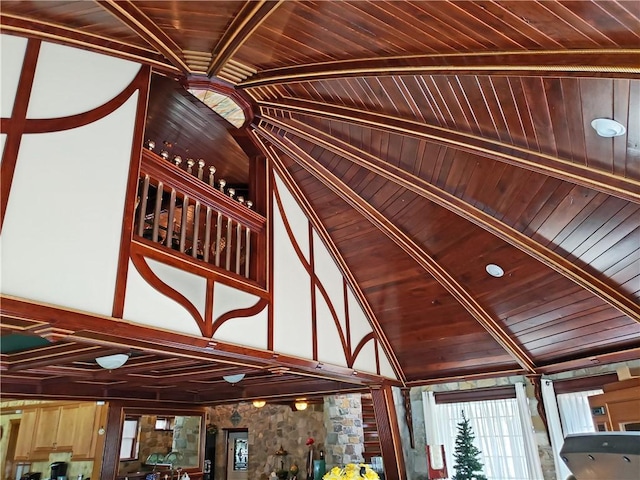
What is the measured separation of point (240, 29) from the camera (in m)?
3.09

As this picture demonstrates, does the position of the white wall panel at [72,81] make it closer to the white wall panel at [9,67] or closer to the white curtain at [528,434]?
the white wall panel at [9,67]

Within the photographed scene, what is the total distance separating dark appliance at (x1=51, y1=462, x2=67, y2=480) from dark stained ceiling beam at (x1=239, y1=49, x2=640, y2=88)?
21.3ft

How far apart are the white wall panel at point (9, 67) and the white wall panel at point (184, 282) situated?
130 centimetres

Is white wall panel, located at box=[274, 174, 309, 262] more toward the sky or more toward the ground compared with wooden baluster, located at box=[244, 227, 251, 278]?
more toward the sky

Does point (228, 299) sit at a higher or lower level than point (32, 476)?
higher

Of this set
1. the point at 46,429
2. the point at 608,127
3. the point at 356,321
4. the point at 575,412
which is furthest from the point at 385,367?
the point at 46,429

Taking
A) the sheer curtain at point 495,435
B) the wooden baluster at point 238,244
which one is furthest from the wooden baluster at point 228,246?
the sheer curtain at point 495,435

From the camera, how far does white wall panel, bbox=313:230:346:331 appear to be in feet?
18.3

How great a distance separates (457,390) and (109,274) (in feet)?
17.5

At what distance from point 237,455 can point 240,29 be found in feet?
32.1

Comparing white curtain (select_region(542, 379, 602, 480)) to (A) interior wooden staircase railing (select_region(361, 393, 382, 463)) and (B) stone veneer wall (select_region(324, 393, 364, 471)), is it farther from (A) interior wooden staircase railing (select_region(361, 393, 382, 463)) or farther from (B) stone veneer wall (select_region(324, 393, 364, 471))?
(B) stone veneer wall (select_region(324, 393, 364, 471))

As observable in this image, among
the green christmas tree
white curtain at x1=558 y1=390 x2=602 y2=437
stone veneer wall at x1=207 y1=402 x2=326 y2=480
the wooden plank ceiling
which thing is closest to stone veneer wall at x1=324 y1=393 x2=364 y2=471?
stone veneer wall at x1=207 y1=402 x2=326 y2=480

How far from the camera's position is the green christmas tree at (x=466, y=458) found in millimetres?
5586

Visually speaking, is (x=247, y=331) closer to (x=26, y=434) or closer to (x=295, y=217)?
(x=295, y=217)
